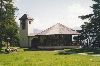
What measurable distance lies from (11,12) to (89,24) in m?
16.6

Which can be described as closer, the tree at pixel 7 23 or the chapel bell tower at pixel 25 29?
the tree at pixel 7 23

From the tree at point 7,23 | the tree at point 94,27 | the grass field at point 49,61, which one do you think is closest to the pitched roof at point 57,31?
the tree at point 94,27

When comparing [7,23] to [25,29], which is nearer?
[7,23]

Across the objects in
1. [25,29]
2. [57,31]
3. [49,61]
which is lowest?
[49,61]

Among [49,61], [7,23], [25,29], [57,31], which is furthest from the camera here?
[25,29]

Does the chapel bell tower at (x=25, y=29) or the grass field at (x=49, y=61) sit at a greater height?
the chapel bell tower at (x=25, y=29)

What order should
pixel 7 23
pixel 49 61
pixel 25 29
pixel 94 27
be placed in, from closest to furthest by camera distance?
pixel 49 61 → pixel 7 23 → pixel 94 27 → pixel 25 29

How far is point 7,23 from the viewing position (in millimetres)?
55406

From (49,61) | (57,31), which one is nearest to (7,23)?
(57,31)

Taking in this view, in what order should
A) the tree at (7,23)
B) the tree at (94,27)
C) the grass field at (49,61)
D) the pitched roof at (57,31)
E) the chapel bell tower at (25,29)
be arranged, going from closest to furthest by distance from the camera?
the grass field at (49,61)
the tree at (7,23)
the tree at (94,27)
the pitched roof at (57,31)
the chapel bell tower at (25,29)

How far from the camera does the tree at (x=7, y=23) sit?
179ft

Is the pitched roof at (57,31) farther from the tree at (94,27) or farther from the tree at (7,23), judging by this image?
the tree at (7,23)

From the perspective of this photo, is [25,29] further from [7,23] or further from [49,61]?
[49,61]

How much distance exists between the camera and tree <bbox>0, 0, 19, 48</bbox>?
179 feet
